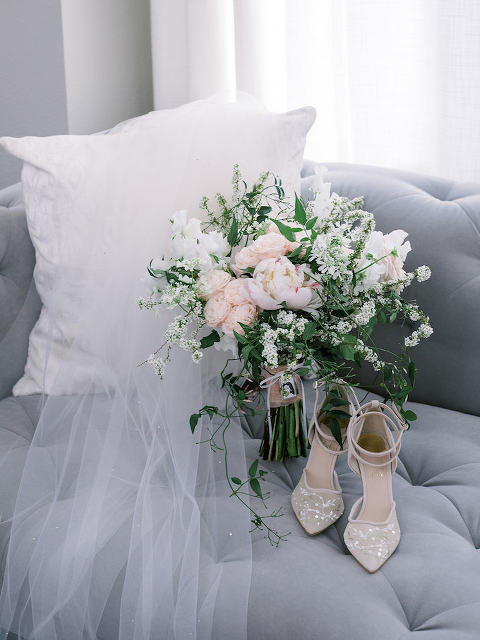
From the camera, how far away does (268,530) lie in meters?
0.96

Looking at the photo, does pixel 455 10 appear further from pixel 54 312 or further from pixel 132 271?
pixel 54 312

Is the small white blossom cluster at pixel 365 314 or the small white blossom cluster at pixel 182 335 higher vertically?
the small white blossom cluster at pixel 365 314

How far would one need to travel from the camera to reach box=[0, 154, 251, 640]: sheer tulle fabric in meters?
0.88

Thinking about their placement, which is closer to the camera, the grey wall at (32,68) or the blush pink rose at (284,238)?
the blush pink rose at (284,238)

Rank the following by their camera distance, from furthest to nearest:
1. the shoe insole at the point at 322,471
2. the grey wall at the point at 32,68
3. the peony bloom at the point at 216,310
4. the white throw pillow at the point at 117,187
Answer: the grey wall at the point at 32,68 < the white throw pillow at the point at 117,187 < the shoe insole at the point at 322,471 < the peony bloom at the point at 216,310

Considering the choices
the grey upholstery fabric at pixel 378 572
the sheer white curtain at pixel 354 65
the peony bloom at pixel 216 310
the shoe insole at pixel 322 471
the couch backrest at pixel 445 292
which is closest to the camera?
the grey upholstery fabric at pixel 378 572

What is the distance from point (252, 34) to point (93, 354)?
105 centimetres

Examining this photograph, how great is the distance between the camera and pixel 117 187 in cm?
122

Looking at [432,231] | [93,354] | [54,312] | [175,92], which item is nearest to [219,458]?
[93,354]

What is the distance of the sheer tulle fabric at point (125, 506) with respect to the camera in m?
0.88

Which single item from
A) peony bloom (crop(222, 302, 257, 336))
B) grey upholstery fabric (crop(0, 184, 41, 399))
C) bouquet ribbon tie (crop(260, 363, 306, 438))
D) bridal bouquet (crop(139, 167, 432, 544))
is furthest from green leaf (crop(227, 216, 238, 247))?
grey upholstery fabric (crop(0, 184, 41, 399))

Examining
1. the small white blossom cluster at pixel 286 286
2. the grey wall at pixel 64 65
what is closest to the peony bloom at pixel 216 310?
the small white blossom cluster at pixel 286 286

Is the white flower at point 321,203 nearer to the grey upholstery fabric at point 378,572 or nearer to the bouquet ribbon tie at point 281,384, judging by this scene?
the bouquet ribbon tie at point 281,384

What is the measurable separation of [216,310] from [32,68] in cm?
130
